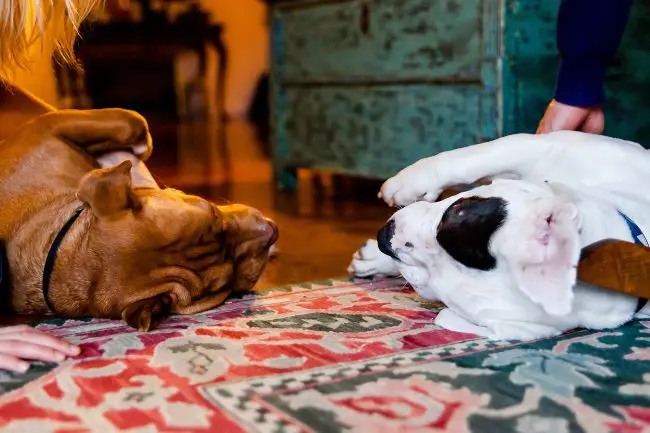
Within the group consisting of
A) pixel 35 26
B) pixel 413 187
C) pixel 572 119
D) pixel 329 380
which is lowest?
pixel 329 380

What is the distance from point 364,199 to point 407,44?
0.91 metres

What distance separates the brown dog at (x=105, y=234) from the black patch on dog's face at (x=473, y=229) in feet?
1.69

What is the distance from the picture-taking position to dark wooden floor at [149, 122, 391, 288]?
8.27 feet

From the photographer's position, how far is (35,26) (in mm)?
2205

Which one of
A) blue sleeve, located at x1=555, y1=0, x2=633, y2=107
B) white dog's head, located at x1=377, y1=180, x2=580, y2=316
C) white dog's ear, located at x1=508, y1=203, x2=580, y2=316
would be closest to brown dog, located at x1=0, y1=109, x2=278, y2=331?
white dog's head, located at x1=377, y1=180, x2=580, y2=316

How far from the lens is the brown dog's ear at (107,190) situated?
63.2 inches

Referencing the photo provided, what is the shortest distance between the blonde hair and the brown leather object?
4.61 ft

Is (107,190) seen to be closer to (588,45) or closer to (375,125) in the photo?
(588,45)

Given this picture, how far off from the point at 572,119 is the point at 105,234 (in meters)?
1.14

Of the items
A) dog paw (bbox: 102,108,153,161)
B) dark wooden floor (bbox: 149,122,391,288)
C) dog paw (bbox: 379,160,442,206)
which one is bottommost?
dark wooden floor (bbox: 149,122,391,288)

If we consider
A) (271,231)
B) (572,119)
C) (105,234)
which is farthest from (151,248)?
(572,119)

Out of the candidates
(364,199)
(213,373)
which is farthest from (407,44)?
(213,373)

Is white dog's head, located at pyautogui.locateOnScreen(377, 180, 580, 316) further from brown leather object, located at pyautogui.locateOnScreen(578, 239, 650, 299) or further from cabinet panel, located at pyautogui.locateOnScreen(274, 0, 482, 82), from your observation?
cabinet panel, located at pyautogui.locateOnScreen(274, 0, 482, 82)

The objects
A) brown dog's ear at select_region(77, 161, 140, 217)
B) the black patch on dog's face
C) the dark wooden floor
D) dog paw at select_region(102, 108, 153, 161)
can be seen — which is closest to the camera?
the black patch on dog's face
